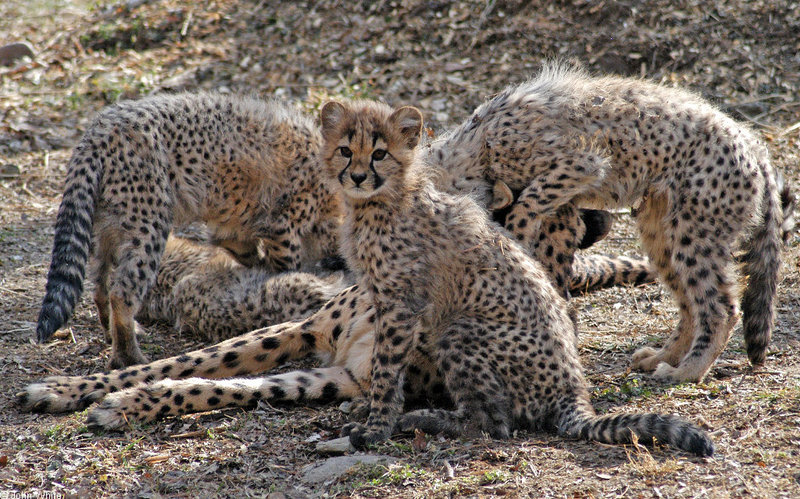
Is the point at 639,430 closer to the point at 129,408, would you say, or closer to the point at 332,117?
the point at 332,117

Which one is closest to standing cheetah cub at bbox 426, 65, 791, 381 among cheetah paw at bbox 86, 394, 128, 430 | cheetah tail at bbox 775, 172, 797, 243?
cheetah tail at bbox 775, 172, 797, 243

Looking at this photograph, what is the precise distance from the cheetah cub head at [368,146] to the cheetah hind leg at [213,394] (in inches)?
45.3

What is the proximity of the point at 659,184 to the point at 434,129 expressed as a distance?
3.55 metres

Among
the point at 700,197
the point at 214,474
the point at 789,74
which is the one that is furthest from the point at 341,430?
the point at 789,74

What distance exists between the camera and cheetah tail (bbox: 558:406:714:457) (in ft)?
12.9

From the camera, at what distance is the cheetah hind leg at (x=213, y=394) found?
15.5 ft

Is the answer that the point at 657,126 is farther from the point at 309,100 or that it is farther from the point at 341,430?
the point at 309,100

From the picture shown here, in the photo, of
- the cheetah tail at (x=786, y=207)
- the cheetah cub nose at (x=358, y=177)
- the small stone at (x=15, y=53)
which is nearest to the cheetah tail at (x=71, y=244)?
the cheetah cub nose at (x=358, y=177)

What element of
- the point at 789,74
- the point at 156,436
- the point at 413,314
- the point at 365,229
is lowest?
the point at 156,436

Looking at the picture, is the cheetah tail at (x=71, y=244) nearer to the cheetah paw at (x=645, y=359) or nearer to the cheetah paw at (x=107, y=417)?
the cheetah paw at (x=107, y=417)

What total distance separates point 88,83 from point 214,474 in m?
7.04

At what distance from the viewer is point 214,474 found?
4.19 m

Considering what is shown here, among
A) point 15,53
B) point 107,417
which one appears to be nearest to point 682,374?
point 107,417

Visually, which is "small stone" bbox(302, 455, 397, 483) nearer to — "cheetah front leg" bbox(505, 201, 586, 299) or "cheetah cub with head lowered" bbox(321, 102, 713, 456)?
"cheetah cub with head lowered" bbox(321, 102, 713, 456)
